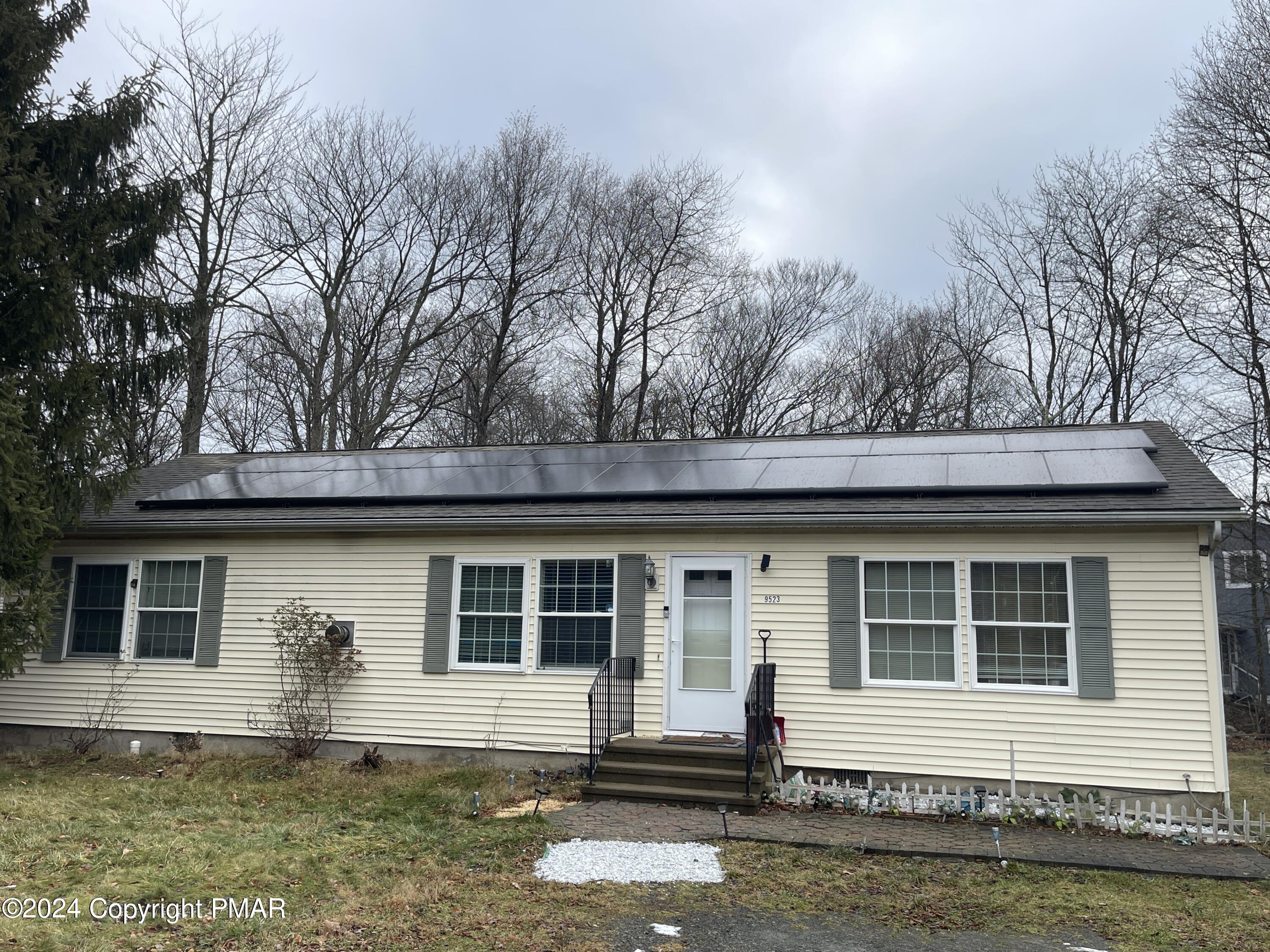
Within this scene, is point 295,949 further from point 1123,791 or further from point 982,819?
point 1123,791

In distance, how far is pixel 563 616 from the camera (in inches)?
384

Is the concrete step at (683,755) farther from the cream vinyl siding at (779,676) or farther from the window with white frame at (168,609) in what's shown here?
the window with white frame at (168,609)

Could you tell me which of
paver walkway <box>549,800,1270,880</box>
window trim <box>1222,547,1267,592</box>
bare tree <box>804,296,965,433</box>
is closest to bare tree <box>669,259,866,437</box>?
bare tree <box>804,296,965,433</box>

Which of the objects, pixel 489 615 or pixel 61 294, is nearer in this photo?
pixel 61 294

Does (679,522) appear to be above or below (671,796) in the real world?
above

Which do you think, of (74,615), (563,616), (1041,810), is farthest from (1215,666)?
(74,615)

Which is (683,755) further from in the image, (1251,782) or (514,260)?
(514,260)

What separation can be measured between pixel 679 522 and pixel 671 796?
109 inches

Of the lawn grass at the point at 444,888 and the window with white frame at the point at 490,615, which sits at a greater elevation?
the window with white frame at the point at 490,615

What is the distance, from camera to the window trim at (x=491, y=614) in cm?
981

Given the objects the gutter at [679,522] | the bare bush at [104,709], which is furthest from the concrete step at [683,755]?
the bare bush at [104,709]

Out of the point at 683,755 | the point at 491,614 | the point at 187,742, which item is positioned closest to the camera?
the point at 683,755

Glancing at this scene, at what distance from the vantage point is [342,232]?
2194cm

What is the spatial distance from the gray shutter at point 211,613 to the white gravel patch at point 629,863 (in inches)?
243
